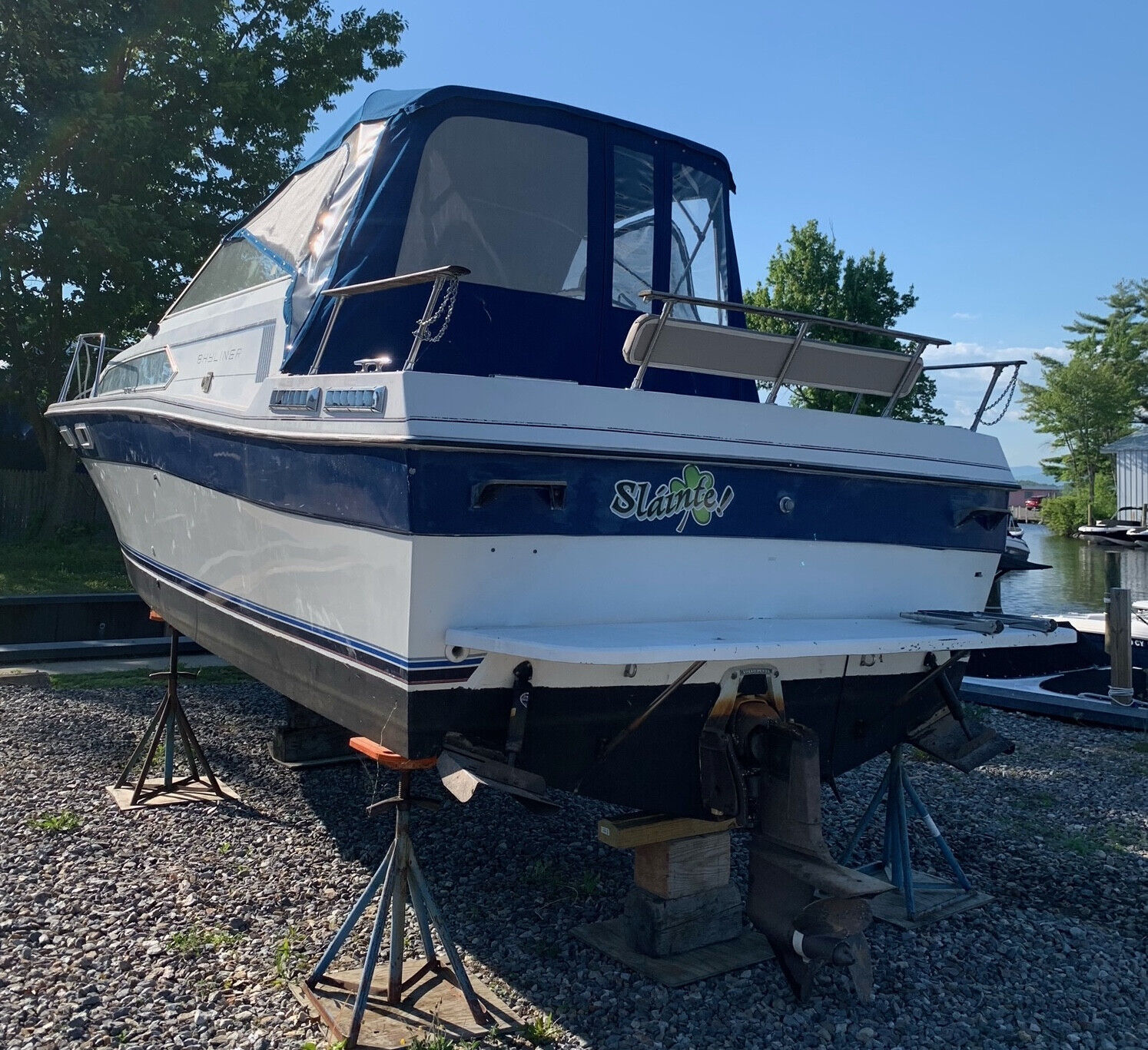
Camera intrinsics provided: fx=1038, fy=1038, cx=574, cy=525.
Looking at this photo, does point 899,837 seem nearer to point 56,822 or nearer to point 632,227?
point 632,227

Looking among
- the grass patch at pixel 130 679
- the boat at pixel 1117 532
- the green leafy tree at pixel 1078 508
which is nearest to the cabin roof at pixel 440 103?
the grass patch at pixel 130 679

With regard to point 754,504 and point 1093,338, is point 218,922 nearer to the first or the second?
point 754,504

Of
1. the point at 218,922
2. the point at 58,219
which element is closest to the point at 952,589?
the point at 218,922

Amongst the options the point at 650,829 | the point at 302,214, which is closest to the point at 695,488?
the point at 650,829

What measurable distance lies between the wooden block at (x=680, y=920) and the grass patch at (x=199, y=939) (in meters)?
1.40

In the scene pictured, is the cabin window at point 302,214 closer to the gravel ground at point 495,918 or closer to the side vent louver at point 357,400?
the side vent louver at point 357,400

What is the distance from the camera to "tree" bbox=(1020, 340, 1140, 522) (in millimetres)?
49812

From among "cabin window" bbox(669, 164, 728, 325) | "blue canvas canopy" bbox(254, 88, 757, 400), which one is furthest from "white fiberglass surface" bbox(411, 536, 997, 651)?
"cabin window" bbox(669, 164, 728, 325)

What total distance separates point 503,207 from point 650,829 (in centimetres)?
238

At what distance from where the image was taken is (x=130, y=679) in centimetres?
819

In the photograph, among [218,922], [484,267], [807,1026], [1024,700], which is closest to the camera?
[807,1026]

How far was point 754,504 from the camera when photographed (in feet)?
11.5

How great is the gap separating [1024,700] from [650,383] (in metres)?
5.83

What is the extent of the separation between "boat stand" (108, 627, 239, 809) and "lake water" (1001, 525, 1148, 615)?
8.81 metres
